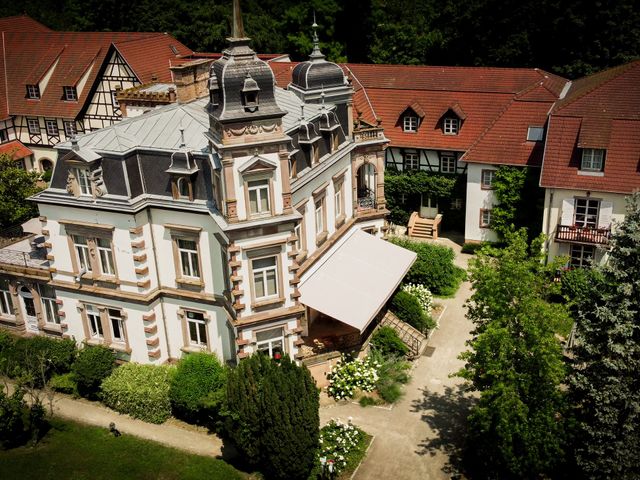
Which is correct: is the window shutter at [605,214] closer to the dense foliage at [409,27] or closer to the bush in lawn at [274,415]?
the dense foliage at [409,27]

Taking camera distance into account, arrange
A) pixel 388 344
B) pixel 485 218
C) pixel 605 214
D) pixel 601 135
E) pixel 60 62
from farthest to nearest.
A: pixel 60 62, pixel 485 218, pixel 605 214, pixel 601 135, pixel 388 344

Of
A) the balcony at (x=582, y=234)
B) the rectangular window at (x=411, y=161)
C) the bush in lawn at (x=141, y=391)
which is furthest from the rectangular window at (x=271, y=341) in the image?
the rectangular window at (x=411, y=161)

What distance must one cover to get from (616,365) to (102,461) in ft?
65.1

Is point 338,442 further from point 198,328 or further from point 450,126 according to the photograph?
point 450,126

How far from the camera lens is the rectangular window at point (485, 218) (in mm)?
45438

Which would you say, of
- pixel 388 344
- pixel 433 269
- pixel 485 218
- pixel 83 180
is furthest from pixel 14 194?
pixel 485 218

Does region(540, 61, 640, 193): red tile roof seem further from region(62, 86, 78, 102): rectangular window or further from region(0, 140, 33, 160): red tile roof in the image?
region(0, 140, 33, 160): red tile roof

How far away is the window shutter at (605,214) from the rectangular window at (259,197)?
834 inches

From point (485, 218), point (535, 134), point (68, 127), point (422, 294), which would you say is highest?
point (535, 134)

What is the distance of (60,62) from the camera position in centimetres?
5816

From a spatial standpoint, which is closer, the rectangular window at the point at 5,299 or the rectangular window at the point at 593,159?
the rectangular window at the point at 5,299

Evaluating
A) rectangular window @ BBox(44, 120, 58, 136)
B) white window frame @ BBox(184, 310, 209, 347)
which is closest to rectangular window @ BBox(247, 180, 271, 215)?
white window frame @ BBox(184, 310, 209, 347)

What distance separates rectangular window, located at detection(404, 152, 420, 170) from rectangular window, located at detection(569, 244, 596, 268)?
12.9 m

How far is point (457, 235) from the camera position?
48562mm
